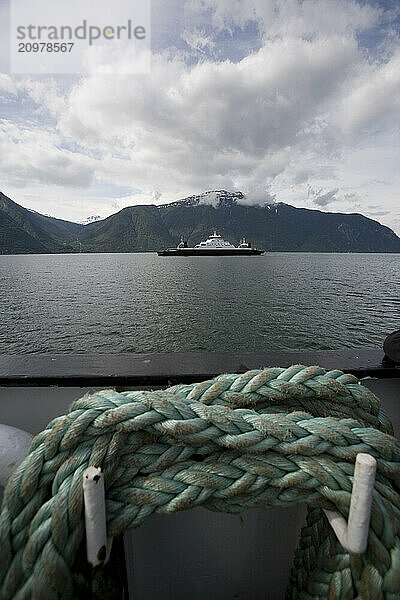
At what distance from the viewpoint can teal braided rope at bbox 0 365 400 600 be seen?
2.90ft

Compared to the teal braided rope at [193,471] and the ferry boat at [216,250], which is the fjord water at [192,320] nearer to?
the teal braided rope at [193,471]

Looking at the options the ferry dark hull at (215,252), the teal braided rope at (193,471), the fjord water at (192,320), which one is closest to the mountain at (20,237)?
the ferry dark hull at (215,252)

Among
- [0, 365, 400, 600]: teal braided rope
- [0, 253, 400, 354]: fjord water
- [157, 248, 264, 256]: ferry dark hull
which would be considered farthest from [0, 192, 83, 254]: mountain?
[0, 365, 400, 600]: teal braided rope

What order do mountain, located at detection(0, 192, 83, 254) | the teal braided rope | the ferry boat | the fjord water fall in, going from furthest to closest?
Result: 1. mountain, located at detection(0, 192, 83, 254)
2. the ferry boat
3. the fjord water
4. the teal braided rope

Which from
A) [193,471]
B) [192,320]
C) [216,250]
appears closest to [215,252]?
[216,250]

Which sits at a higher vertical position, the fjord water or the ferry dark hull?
the ferry dark hull

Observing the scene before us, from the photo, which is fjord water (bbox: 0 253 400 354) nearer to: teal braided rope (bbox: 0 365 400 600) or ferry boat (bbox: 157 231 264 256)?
teal braided rope (bbox: 0 365 400 600)

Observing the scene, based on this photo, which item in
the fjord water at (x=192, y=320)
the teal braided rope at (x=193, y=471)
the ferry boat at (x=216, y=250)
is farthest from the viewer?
the ferry boat at (x=216, y=250)

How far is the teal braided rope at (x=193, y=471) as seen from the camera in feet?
2.90

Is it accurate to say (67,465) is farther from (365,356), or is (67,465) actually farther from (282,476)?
(365,356)

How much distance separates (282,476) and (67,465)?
1.98 feet

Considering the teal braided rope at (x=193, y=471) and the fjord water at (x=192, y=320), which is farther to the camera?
the fjord water at (x=192, y=320)

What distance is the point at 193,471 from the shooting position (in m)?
0.98

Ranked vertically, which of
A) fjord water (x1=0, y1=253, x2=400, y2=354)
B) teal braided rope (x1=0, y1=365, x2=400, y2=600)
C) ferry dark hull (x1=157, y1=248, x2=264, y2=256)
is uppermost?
ferry dark hull (x1=157, y1=248, x2=264, y2=256)
